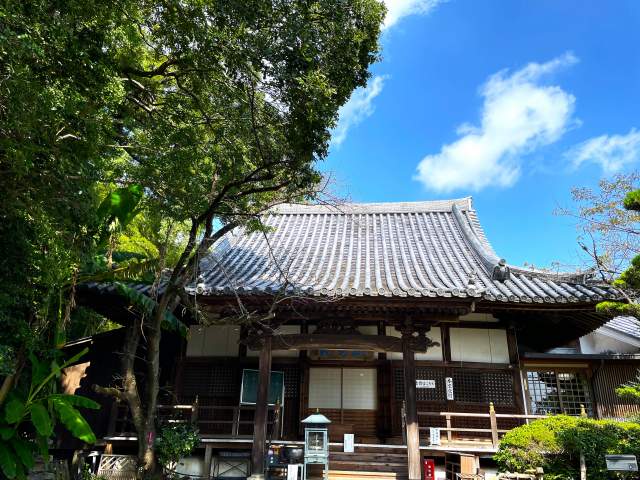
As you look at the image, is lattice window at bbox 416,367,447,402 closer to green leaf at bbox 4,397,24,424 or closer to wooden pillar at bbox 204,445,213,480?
wooden pillar at bbox 204,445,213,480

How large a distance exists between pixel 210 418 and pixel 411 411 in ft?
15.3

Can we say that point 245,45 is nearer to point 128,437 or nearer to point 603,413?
point 128,437

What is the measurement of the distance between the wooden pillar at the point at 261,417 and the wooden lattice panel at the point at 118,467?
216 centimetres

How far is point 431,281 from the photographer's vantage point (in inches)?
372

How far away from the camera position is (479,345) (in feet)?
33.6

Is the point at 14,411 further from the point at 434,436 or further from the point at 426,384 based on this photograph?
the point at 426,384

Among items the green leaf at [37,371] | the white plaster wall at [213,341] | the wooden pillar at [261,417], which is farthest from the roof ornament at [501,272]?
the green leaf at [37,371]

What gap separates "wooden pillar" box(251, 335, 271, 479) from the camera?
8.25 meters

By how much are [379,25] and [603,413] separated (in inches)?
446

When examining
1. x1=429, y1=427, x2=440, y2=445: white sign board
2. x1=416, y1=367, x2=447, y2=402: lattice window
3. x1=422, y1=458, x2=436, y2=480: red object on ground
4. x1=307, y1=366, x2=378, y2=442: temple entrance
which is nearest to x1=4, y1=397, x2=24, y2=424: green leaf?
x1=307, y1=366, x2=378, y2=442: temple entrance

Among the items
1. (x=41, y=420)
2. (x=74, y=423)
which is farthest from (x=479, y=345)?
(x=41, y=420)

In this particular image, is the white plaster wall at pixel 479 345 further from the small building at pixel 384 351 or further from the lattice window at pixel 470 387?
the lattice window at pixel 470 387

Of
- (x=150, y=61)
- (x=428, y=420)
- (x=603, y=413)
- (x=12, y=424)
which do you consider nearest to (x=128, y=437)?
(x=12, y=424)

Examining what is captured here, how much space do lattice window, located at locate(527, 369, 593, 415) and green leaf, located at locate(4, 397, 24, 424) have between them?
1118cm
